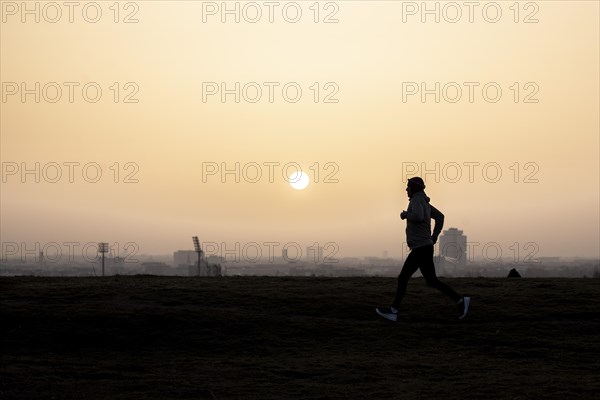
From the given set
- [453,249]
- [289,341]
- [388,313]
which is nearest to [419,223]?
[388,313]

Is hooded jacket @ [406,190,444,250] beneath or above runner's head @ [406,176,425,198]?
beneath

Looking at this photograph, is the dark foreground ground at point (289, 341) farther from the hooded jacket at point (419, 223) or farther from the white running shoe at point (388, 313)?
the hooded jacket at point (419, 223)

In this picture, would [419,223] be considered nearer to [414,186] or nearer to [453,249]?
[414,186]

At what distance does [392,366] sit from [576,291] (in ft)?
25.7

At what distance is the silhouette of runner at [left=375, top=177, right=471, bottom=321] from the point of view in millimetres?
15547

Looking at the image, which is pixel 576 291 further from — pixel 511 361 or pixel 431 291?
pixel 511 361

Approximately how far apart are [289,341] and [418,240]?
3.12 meters

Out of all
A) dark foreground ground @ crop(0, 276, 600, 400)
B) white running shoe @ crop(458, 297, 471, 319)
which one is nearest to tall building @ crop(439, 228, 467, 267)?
dark foreground ground @ crop(0, 276, 600, 400)

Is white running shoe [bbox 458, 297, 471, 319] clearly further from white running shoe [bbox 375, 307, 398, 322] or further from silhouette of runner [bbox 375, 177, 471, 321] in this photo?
white running shoe [bbox 375, 307, 398, 322]

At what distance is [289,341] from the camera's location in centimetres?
1438

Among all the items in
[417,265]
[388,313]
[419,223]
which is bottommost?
[388,313]

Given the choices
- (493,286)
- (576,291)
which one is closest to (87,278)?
(493,286)

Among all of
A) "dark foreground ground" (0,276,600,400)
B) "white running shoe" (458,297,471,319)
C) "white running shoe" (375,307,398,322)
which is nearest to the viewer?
"dark foreground ground" (0,276,600,400)

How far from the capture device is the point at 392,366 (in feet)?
41.3
